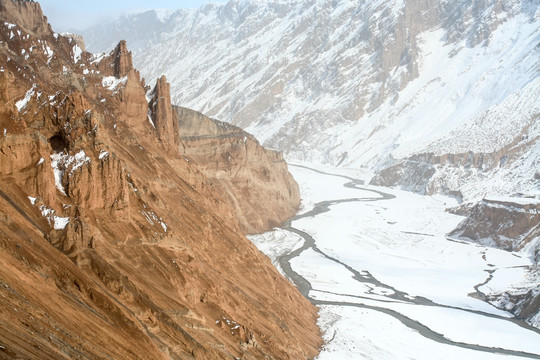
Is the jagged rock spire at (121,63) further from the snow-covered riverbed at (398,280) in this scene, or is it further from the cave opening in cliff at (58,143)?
the cave opening in cliff at (58,143)

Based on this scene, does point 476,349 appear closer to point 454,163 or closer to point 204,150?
point 204,150

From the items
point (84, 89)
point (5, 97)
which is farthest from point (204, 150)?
point (5, 97)

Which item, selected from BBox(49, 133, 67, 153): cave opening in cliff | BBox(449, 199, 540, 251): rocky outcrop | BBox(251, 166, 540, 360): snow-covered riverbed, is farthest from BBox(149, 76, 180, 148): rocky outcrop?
BBox(449, 199, 540, 251): rocky outcrop

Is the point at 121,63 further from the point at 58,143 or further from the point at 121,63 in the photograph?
the point at 58,143

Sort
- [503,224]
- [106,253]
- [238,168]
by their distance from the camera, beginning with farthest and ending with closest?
[238,168], [503,224], [106,253]

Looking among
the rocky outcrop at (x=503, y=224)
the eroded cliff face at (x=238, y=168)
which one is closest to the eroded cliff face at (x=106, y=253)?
the eroded cliff face at (x=238, y=168)

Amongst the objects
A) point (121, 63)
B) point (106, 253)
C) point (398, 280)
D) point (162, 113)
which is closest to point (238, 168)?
point (398, 280)

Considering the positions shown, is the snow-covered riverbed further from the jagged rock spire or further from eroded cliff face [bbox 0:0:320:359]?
the jagged rock spire
